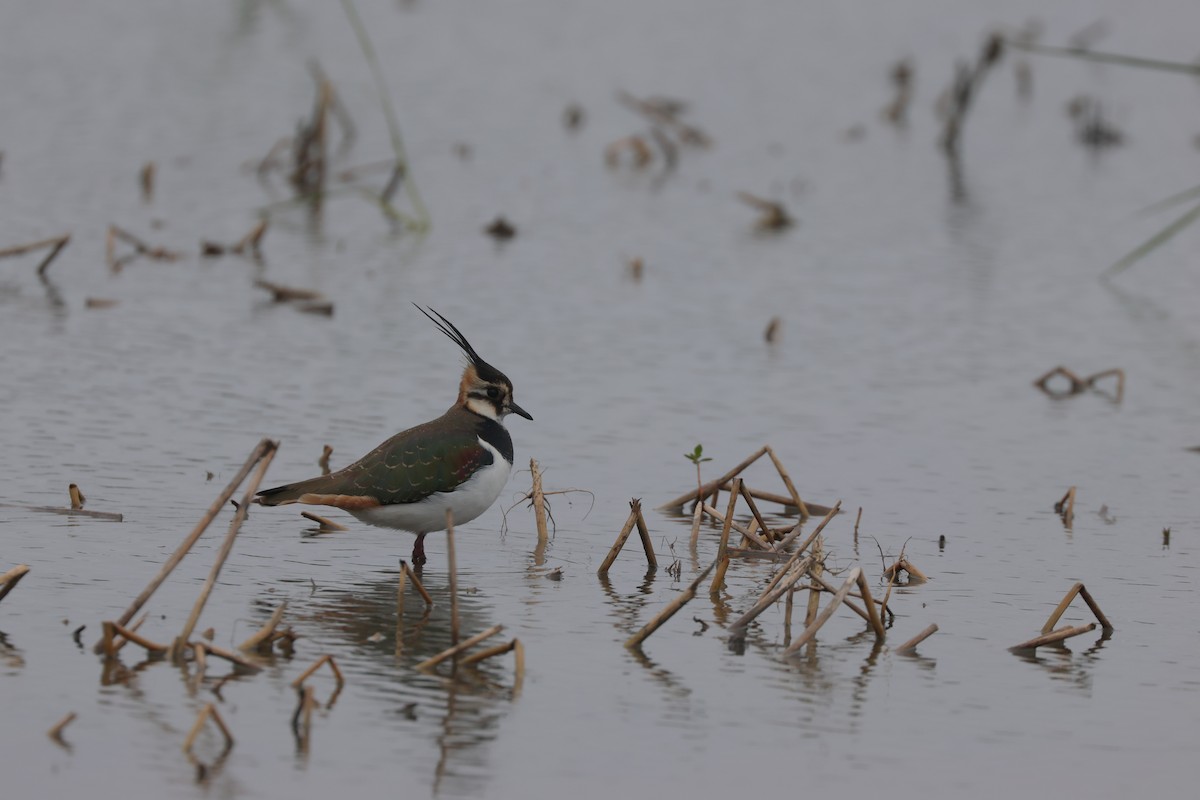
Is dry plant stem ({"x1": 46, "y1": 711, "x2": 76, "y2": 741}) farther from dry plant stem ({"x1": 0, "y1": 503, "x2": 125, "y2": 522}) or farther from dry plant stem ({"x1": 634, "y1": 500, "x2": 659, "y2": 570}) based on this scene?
dry plant stem ({"x1": 634, "y1": 500, "x2": 659, "y2": 570})

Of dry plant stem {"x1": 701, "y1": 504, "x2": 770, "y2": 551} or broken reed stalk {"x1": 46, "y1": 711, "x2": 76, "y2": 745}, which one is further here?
dry plant stem {"x1": 701, "y1": 504, "x2": 770, "y2": 551}

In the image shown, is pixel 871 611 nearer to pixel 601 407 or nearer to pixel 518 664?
pixel 518 664

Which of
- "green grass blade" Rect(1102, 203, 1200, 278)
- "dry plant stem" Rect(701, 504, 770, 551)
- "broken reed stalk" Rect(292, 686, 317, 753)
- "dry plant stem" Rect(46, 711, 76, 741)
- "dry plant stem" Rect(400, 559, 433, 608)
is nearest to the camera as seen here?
"dry plant stem" Rect(46, 711, 76, 741)

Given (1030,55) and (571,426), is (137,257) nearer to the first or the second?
(571,426)

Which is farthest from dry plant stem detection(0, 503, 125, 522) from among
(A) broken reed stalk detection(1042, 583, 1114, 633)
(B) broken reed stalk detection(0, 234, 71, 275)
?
(B) broken reed stalk detection(0, 234, 71, 275)

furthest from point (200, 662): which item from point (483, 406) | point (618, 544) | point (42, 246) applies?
point (42, 246)

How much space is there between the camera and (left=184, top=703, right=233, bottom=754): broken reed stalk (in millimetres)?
5895

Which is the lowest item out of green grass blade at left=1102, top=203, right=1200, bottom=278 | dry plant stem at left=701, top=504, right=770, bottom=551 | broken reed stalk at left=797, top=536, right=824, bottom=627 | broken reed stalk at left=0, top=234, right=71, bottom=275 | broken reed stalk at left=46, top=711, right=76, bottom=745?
broken reed stalk at left=46, top=711, right=76, bottom=745

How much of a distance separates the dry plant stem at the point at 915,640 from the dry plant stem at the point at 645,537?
137 cm

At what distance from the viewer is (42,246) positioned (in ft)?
47.8

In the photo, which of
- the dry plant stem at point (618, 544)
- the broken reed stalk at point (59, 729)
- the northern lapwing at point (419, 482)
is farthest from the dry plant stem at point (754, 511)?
the broken reed stalk at point (59, 729)

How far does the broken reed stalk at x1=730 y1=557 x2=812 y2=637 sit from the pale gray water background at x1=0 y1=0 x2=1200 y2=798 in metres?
0.14

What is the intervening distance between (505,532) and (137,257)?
7404mm

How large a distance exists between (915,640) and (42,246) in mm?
9191
